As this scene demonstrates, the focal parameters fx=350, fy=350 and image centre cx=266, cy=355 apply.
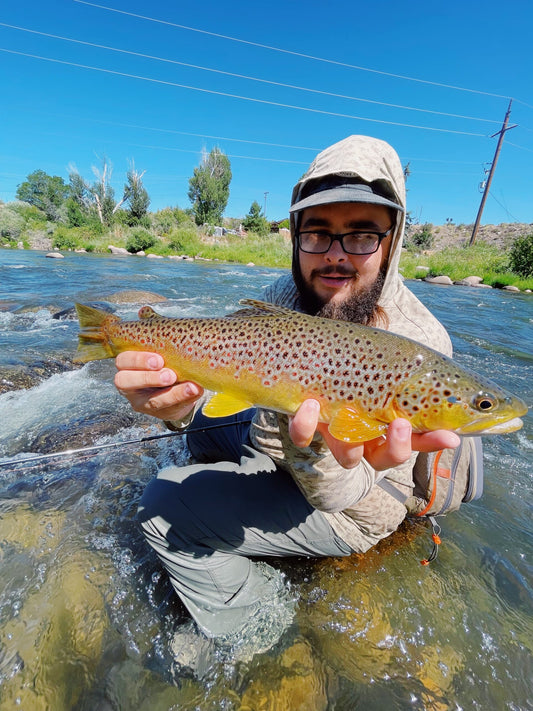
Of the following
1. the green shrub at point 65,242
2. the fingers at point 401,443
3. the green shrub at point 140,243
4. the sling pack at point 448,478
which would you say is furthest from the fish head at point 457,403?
the green shrub at point 65,242

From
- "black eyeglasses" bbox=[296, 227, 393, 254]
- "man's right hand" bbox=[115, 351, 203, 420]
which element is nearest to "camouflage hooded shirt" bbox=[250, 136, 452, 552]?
"black eyeglasses" bbox=[296, 227, 393, 254]

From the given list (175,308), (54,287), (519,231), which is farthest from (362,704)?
(519,231)

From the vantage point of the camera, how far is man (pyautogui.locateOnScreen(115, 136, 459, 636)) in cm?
195

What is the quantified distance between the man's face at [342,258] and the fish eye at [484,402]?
106 cm

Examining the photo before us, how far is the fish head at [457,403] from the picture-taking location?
1648 mm

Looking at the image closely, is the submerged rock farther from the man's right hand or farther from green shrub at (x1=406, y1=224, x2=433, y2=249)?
green shrub at (x1=406, y1=224, x2=433, y2=249)

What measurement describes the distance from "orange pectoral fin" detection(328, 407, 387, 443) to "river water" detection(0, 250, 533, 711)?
1540mm

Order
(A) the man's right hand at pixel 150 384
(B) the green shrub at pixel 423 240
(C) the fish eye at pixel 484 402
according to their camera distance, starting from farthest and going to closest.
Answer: (B) the green shrub at pixel 423 240
(A) the man's right hand at pixel 150 384
(C) the fish eye at pixel 484 402

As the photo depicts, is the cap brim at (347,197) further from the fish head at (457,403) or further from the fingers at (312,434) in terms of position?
the fingers at (312,434)

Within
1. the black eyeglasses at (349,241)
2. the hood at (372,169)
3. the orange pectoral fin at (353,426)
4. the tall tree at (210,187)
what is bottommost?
the orange pectoral fin at (353,426)

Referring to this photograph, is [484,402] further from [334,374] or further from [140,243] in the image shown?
[140,243]

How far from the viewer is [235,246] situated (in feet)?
139

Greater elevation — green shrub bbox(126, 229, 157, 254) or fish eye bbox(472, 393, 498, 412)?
fish eye bbox(472, 393, 498, 412)

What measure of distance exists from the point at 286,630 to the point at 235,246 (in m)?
43.1
